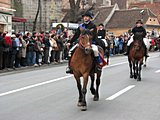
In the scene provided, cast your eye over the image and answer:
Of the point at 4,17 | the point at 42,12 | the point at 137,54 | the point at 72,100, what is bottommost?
the point at 72,100

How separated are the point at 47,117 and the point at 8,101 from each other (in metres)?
2.54

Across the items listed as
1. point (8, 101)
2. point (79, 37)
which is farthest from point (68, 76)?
point (79, 37)

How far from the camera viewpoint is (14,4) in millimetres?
49000

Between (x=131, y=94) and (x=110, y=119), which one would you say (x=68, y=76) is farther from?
(x=110, y=119)

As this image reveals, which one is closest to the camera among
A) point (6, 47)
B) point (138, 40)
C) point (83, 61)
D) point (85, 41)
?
point (85, 41)

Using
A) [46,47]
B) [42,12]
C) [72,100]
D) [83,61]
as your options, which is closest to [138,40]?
[72,100]

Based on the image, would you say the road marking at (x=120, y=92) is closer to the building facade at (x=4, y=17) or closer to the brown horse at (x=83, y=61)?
the brown horse at (x=83, y=61)

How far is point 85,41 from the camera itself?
30.7 feet

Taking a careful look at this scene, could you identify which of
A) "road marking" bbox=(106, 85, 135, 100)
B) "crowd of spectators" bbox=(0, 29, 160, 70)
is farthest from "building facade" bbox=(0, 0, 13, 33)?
"road marking" bbox=(106, 85, 135, 100)

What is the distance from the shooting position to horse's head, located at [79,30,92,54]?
926 cm

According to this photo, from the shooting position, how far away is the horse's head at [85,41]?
9263mm

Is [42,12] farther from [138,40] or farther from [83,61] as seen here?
[83,61]

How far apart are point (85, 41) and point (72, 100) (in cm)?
209

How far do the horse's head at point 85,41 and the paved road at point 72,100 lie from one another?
A: 146cm
